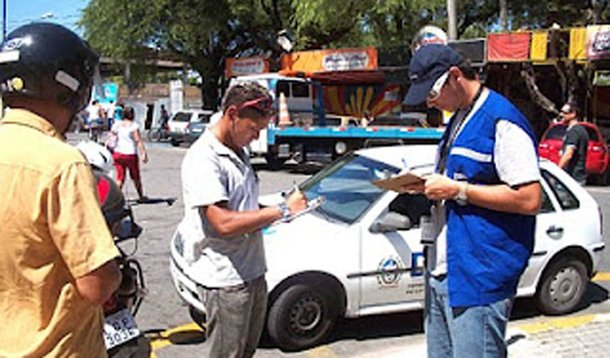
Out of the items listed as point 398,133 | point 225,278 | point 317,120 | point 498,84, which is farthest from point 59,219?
point 498,84

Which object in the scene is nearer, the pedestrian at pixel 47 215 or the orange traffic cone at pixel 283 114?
the pedestrian at pixel 47 215

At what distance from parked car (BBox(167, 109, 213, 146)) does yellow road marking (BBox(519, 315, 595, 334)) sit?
21.4 meters

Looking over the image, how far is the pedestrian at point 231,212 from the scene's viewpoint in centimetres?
289

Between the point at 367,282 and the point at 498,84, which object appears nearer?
the point at 367,282

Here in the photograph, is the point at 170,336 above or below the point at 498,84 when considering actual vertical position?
below

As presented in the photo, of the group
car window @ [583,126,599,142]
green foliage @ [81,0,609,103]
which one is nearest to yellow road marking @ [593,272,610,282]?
car window @ [583,126,599,142]

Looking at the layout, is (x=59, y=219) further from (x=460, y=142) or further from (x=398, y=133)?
(x=398, y=133)

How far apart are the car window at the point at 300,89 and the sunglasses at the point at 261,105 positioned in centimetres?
1570

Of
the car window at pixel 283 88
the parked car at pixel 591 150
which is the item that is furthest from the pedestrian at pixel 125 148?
the parked car at pixel 591 150

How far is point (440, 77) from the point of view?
2.63 metres

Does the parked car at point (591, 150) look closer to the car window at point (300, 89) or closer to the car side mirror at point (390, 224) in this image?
the car window at point (300, 89)

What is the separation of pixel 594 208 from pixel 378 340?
2295 millimetres

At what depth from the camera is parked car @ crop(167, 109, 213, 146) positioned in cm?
2611

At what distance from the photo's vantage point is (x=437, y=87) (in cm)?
265
